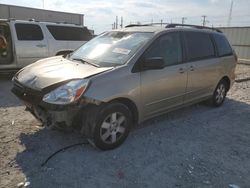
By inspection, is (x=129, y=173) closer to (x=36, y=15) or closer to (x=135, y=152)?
(x=135, y=152)

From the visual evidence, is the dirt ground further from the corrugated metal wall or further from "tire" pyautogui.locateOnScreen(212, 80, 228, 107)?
the corrugated metal wall

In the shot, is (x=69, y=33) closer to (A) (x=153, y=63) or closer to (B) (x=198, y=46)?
(B) (x=198, y=46)

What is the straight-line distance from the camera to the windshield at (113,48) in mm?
4129

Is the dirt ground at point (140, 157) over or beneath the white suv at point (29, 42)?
beneath

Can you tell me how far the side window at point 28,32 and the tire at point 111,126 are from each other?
19.1ft

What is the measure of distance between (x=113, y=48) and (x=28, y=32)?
516 centimetres

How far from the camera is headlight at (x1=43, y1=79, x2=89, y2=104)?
3430 mm

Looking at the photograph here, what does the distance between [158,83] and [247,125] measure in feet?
7.52

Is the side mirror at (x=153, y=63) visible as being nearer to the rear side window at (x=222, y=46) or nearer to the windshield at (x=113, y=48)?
the windshield at (x=113, y=48)

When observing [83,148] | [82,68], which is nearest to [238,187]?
[83,148]

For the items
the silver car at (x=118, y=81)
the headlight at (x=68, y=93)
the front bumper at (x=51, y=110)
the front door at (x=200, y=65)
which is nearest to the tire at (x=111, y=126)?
the silver car at (x=118, y=81)

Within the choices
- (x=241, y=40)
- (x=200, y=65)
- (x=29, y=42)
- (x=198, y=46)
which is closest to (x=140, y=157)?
(x=200, y=65)

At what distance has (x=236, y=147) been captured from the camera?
4.27m

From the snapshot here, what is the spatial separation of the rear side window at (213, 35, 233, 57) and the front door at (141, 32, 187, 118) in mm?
1610
